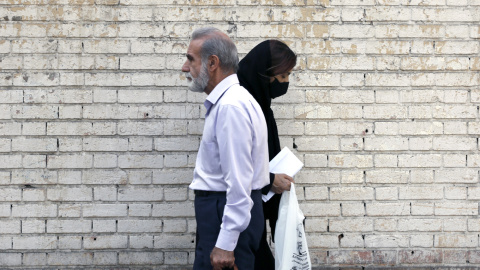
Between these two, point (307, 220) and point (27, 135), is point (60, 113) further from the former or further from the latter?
point (307, 220)

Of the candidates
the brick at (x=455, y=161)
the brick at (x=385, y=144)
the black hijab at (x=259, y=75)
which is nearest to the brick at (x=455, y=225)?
the brick at (x=455, y=161)

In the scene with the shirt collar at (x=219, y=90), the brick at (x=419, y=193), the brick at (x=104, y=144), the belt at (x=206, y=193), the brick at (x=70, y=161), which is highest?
the shirt collar at (x=219, y=90)

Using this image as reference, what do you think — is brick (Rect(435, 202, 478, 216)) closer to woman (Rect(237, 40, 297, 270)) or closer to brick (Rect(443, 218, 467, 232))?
brick (Rect(443, 218, 467, 232))

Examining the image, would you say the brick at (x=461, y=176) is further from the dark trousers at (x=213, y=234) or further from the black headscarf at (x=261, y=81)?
the dark trousers at (x=213, y=234)

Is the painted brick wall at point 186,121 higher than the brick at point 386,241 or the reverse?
higher

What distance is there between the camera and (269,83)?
11.3 feet

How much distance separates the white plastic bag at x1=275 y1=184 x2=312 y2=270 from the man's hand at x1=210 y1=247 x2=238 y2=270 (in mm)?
656

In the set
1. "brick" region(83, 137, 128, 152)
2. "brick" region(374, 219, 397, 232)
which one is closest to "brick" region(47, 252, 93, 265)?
"brick" region(83, 137, 128, 152)

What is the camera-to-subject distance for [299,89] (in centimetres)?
447

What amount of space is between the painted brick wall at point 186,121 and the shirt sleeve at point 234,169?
179cm

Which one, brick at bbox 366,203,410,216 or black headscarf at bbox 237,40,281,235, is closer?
black headscarf at bbox 237,40,281,235

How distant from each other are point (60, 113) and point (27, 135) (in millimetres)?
305

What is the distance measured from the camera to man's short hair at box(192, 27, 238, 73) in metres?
2.86

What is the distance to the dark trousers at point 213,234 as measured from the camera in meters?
2.77
